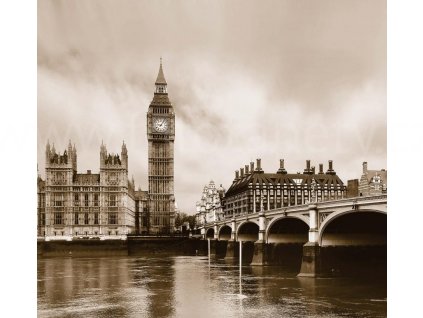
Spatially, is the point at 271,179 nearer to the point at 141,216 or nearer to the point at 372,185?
the point at 141,216

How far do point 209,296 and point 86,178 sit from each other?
41.0m

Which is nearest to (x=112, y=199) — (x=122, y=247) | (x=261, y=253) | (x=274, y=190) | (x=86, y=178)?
(x=86, y=178)

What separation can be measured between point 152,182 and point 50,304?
51.8 meters

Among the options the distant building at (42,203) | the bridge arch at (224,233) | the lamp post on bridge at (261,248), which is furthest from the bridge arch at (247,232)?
the distant building at (42,203)

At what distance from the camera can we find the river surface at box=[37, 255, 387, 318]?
48.4 feet

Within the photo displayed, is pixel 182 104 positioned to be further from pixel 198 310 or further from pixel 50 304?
pixel 50 304

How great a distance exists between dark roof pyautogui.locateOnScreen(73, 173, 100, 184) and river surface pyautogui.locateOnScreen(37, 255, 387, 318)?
32.0m

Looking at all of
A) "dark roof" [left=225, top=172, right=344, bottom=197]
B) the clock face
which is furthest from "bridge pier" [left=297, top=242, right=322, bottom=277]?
"dark roof" [left=225, top=172, right=344, bottom=197]

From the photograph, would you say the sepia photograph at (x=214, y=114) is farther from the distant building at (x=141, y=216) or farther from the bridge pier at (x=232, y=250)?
the distant building at (x=141, y=216)

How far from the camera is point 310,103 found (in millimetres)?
13539

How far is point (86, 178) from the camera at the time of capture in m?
57.1

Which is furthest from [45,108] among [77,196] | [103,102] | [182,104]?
[77,196]

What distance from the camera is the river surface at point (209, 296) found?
14758mm
